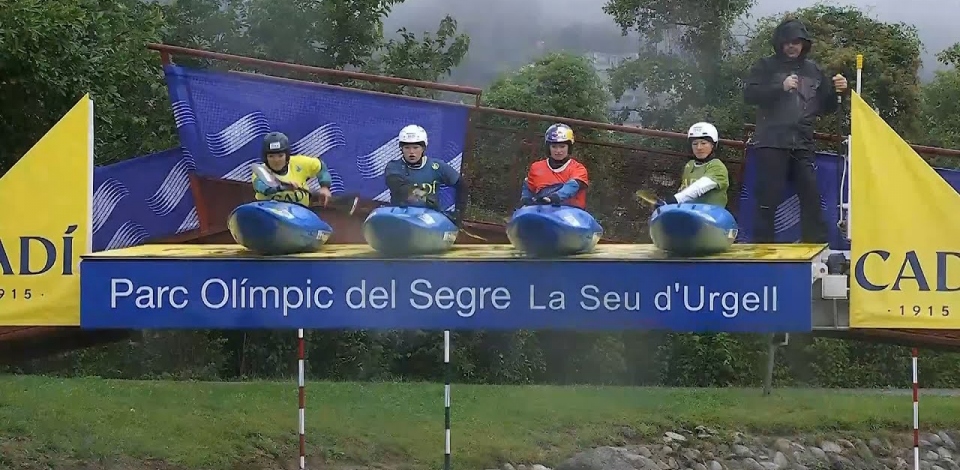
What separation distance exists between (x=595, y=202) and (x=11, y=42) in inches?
179

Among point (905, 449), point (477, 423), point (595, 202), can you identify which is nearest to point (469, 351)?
point (477, 423)

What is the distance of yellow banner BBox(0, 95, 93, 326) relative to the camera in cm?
696

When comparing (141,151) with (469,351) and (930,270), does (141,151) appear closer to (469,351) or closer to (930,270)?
(469,351)

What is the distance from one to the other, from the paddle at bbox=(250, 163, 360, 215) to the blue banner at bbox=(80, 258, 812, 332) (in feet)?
3.65

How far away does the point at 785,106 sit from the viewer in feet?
25.1

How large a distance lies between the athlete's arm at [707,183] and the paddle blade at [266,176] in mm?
2420

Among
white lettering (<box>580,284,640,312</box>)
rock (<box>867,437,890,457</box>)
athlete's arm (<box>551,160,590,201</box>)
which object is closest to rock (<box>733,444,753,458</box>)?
rock (<box>867,437,890,457</box>)

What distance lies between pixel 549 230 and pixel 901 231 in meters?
1.87

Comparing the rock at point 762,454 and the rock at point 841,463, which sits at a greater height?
the rock at point 762,454

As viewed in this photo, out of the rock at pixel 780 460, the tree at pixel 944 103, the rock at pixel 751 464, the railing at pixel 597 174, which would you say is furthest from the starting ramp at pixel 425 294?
the tree at pixel 944 103

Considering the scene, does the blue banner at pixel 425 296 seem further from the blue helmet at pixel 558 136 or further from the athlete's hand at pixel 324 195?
the blue helmet at pixel 558 136

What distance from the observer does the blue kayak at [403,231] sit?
6629 mm

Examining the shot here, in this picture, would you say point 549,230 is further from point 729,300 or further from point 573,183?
point 729,300

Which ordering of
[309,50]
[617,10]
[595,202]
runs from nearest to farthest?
1. [595,202]
2. [309,50]
3. [617,10]
